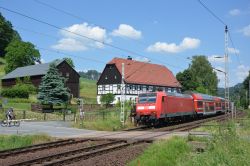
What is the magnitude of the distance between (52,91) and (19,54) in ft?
151

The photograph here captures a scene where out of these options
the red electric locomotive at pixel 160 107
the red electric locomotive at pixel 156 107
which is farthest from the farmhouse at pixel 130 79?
the red electric locomotive at pixel 156 107

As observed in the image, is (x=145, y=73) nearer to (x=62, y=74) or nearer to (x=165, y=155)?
(x=62, y=74)

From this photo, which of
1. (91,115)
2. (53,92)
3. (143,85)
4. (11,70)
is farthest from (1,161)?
(11,70)

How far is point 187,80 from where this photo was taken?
107562 millimetres

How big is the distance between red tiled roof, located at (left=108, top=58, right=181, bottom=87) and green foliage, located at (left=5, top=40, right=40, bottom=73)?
24.9 metres

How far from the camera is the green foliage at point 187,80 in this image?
106 meters

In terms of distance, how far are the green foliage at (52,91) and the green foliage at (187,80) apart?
179 ft

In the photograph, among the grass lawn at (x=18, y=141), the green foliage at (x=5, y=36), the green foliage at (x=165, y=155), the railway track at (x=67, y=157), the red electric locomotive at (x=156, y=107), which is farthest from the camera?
the green foliage at (x=5, y=36)

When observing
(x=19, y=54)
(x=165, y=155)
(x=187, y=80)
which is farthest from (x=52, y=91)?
(x=187, y=80)

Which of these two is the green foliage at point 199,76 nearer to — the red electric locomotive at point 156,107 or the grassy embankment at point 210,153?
the red electric locomotive at point 156,107

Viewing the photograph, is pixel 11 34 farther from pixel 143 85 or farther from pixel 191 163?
pixel 191 163

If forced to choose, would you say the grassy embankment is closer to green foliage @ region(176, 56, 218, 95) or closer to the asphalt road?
the asphalt road

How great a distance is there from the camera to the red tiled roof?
84637mm

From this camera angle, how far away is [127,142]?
20578 mm
